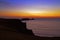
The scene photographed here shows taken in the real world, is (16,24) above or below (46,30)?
above

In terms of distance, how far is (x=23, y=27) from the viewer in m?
7.70

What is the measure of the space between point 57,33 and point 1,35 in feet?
13.3

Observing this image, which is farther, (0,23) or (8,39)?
(0,23)

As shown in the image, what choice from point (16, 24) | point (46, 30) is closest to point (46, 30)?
point (46, 30)

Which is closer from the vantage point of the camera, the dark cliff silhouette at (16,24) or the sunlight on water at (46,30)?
the dark cliff silhouette at (16,24)

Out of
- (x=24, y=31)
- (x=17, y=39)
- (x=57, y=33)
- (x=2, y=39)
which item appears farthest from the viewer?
(x=57, y=33)

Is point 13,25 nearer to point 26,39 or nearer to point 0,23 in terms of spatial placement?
point 0,23

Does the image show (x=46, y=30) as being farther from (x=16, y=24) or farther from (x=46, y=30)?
(x=16, y=24)

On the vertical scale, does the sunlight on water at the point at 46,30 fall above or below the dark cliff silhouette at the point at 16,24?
below

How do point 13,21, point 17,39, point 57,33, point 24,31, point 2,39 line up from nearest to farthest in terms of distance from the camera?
A: point 2,39 < point 17,39 < point 24,31 < point 13,21 < point 57,33

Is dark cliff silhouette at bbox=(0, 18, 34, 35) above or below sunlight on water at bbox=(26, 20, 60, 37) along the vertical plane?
above

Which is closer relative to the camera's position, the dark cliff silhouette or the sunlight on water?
the dark cliff silhouette

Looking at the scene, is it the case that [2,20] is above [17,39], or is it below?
above

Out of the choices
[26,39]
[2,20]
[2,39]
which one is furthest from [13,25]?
[2,39]
